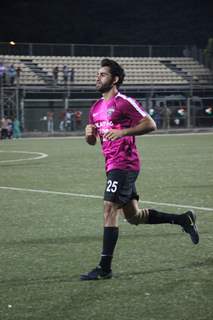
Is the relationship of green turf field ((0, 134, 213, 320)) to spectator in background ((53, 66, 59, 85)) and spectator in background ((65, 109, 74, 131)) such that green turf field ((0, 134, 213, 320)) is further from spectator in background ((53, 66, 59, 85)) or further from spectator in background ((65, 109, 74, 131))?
spectator in background ((53, 66, 59, 85))

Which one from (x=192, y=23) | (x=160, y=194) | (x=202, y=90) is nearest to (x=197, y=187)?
(x=160, y=194)

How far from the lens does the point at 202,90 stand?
51844 mm

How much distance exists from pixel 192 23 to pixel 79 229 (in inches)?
1967

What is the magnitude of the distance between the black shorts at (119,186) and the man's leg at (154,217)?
0.26 m

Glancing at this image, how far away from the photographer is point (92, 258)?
279 inches

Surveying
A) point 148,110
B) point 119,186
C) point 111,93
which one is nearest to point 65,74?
point 148,110

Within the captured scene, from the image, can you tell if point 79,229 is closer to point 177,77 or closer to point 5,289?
point 5,289

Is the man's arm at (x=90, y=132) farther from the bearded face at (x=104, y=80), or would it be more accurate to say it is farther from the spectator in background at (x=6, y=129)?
the spectator in background at (x=6, y=129)

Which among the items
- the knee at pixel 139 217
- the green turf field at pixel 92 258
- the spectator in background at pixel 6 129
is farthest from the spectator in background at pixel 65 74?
the knee at pixel 139 217

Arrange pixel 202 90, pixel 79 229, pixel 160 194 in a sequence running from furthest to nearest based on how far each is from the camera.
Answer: pixel 202 90 < pixel 160 194 < pixel 79 229

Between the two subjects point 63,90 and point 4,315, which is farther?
point 63,90

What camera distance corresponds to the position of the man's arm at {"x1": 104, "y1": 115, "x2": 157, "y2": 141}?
20.5 feet

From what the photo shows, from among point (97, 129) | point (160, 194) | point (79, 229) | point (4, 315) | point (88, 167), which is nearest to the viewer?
point (4, 315)

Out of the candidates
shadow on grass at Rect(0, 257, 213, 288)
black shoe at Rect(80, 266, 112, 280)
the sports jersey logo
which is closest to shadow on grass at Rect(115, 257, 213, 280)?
shadow on grass at Rect(0, 257, 213, 288)
